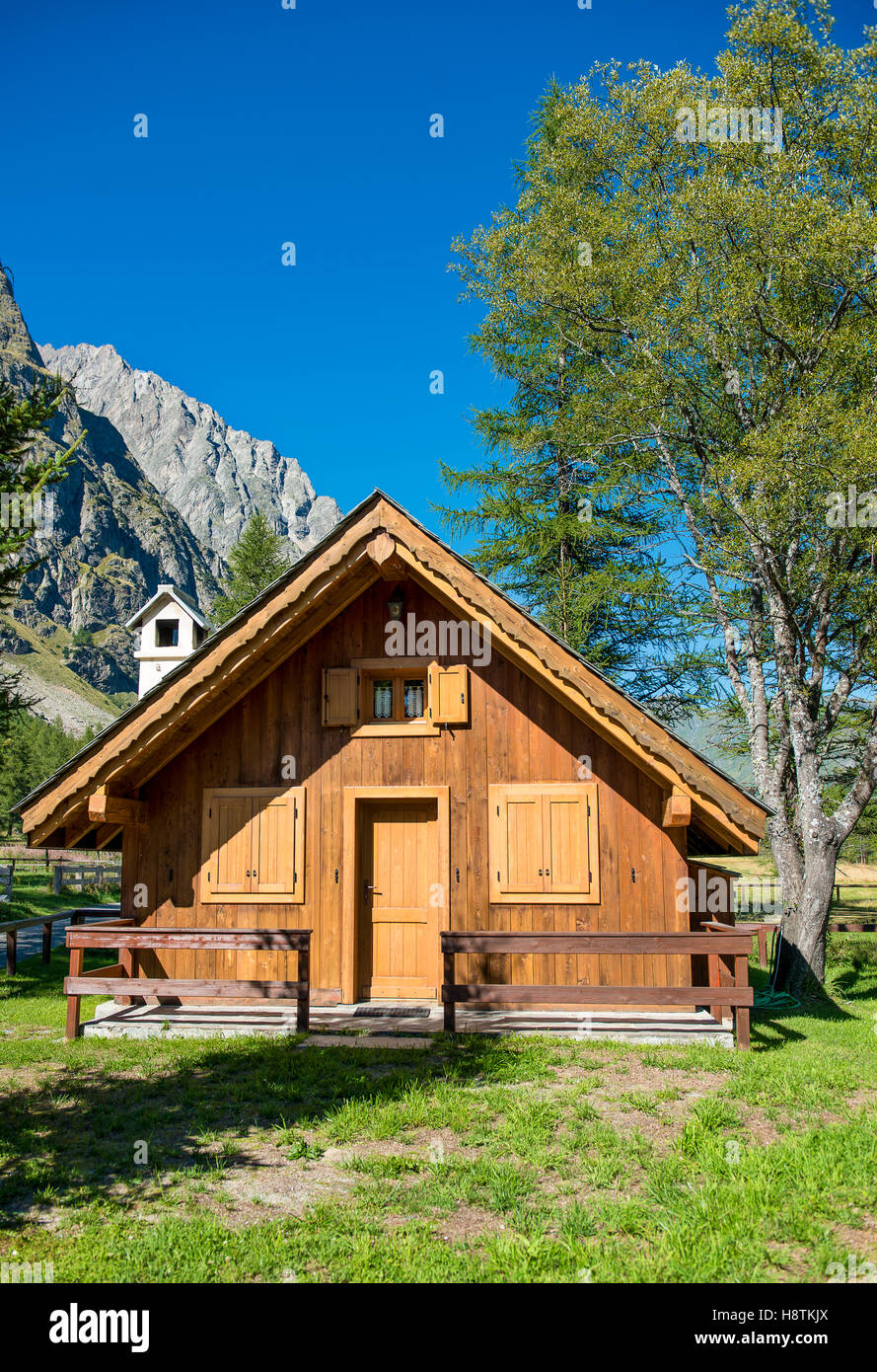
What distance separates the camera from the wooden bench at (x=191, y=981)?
884 centimetres

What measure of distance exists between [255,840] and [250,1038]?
2.47 m

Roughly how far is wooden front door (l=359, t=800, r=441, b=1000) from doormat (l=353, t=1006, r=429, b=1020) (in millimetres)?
480

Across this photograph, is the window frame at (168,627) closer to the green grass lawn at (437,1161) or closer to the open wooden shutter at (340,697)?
the open wooden shutter at (340,697)

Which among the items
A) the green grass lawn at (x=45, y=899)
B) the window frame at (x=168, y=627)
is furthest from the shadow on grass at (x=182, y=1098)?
the window frame at (x=168, y=627)

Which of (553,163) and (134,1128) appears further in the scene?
(553,163)

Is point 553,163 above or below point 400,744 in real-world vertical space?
above

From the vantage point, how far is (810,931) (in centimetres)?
1362

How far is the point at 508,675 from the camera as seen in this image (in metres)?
10.6

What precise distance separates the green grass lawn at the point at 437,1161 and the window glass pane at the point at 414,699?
410 centimetres

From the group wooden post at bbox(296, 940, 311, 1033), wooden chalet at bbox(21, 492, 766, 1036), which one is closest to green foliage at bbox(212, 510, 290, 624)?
wooden chalet at bbox(21, 492, 766, 1036)

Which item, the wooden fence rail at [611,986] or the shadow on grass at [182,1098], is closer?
the shadow on grass at [182,1098]

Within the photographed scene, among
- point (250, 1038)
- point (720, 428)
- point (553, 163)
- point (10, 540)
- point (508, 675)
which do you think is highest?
point (553, 163)
